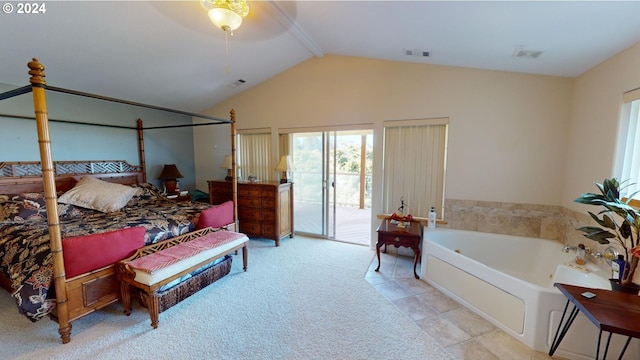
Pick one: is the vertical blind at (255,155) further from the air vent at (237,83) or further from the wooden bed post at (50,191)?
the wooden bed post at (50,191)

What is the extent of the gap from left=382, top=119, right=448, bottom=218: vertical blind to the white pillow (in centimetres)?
378

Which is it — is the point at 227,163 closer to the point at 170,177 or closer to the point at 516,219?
the point at 170,177

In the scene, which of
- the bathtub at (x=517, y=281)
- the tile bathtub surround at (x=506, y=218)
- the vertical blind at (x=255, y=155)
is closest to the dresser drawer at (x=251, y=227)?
the vertical blind at (x=255, y=155)

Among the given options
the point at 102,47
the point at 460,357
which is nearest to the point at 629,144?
the point at 460,357

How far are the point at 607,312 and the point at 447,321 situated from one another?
106 centimetres

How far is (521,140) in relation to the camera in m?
2.96

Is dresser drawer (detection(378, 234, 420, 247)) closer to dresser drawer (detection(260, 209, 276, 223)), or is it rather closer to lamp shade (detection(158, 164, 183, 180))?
dresser drawer (detection(260, 209, 276, 223))

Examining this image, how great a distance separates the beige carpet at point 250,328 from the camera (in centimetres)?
187

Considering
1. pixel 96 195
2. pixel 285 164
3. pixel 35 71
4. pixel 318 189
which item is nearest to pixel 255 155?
pixel 285 164

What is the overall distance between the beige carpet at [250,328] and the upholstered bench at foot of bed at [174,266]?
15 centimetres

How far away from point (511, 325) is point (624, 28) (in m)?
2.43

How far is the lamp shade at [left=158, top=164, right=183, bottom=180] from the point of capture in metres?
4.49

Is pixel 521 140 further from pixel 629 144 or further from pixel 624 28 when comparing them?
pixel 624 28

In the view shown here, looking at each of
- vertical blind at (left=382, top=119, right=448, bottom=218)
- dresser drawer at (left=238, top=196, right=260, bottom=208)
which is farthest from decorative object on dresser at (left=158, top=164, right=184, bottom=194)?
vertical blind at (left=382, top=119, right=448, bottom=218)
